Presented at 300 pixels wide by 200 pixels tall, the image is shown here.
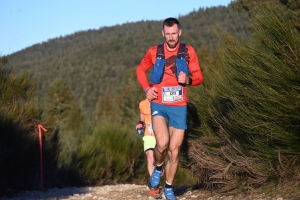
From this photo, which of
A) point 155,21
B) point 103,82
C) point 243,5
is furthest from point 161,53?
point 155,21

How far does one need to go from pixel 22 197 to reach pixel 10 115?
2.16 m

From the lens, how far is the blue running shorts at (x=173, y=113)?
21.8ft

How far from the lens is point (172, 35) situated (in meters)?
6.57

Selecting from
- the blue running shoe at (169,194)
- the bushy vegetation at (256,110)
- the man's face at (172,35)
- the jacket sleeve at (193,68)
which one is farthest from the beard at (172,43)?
the blue running shoe at (169,194)

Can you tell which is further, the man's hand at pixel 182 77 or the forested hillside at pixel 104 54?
the forested hillside at pixel 104 54

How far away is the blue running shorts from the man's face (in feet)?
2.44

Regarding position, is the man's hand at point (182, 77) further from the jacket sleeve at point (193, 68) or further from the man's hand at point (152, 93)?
the man's hand at point (152, 93)

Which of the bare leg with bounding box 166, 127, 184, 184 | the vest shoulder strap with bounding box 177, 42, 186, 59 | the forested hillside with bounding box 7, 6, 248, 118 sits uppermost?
the forested hillside with bounding box 7, 6, 248, 118

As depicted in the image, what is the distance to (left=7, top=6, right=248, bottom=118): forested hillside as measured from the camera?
87562 millimetres

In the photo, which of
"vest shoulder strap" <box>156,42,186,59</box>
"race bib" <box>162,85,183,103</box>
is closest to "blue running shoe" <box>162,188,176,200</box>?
"race bib" <box>162,85,183,103</box>

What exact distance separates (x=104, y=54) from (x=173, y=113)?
10194cm

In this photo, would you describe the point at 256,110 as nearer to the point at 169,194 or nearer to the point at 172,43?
the point at 172,43

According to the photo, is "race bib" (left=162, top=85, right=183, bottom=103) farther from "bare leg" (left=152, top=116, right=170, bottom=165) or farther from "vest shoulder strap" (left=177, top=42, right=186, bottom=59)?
"vest shoulder strap" (left=177, top=42, right=186, bottom=59)

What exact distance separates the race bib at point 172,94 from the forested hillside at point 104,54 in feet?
221
